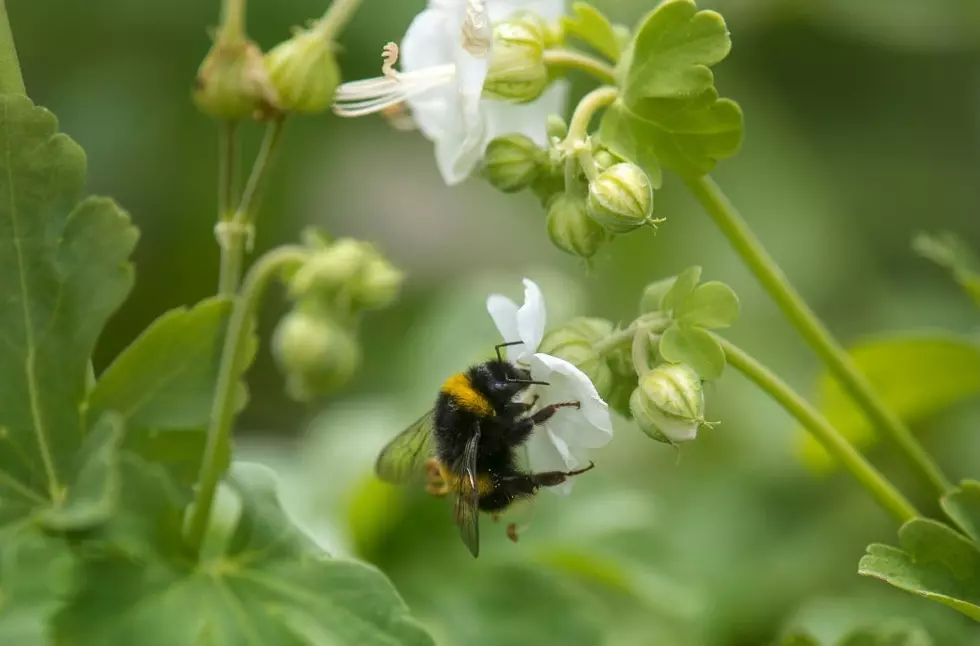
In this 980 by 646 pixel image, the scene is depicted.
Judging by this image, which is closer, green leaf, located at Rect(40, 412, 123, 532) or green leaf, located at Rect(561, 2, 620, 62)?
green leaf, located at Rect(40, 412, 123, 532)

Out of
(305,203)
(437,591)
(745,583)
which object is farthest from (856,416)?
(305,203)

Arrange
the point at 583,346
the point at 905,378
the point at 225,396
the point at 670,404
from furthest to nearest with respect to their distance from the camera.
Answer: the point at 905,378 < the point at 225,396 < the point at 583,346 < the point at 670,404

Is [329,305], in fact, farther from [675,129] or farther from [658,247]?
[658,247]

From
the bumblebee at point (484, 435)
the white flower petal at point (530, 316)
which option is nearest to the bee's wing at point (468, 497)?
the bumblebee at point (484, 435)

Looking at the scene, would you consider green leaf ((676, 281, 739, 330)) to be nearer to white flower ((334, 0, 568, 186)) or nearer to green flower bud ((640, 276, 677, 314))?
green flower bud ((640, 276, 677, 314))

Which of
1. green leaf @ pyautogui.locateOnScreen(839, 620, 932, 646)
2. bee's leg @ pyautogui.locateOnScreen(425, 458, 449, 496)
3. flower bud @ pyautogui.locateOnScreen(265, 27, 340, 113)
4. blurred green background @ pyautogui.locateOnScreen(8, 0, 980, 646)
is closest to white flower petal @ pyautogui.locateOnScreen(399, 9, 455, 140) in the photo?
flower bud @ pyautogui.locateOnScreen(265, 27, 340, 113)

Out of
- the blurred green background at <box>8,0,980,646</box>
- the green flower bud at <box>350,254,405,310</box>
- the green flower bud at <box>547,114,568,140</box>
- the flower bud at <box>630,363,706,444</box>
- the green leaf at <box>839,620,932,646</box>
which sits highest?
the green flower bud at <box>547,114,568,140</box>

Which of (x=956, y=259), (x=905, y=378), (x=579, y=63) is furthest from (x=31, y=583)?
(x=905, y=378)
